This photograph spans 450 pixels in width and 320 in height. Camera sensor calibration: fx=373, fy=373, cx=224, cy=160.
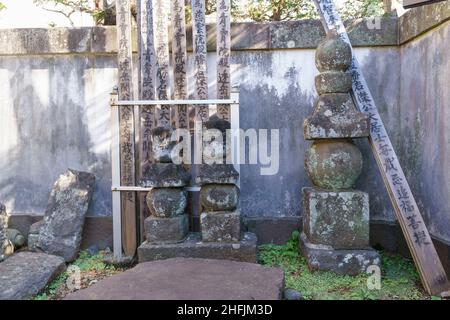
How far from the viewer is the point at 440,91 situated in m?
3.57

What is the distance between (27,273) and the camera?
3.53 meters

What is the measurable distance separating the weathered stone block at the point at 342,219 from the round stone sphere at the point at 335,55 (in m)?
1.27

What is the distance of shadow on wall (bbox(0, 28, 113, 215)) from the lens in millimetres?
4566

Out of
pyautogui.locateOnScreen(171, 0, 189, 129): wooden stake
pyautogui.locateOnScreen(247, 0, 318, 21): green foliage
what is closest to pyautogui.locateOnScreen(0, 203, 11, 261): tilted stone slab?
Result: pyautogui.locateOnScreen(171, 0, 189, 129): wooden stake

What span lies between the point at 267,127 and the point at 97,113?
208 cm

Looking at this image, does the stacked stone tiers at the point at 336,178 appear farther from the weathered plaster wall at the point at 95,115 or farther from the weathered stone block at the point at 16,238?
the weathered stone block at the point at 16,238

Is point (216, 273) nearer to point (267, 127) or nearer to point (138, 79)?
point (267, 127)

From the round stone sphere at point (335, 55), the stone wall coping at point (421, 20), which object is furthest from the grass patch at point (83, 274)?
the stone wall coping at point (421, 20)

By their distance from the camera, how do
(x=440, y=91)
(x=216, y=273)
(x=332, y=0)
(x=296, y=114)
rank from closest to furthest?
1. (x=216, y=273)
2. (x=440, y=91)
3. (x=332, y=0)
4. (x=296, y=114)

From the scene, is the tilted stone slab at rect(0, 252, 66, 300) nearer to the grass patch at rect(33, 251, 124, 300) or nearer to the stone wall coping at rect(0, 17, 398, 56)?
the grass patch at rect(33, 251, 124, 300)

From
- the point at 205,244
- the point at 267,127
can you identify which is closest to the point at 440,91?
the point at 267,127

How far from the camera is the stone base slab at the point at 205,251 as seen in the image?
3635 mm

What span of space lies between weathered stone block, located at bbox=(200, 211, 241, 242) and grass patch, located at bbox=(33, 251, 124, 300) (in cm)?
113

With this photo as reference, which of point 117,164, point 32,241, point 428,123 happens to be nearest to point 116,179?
point 117,164
